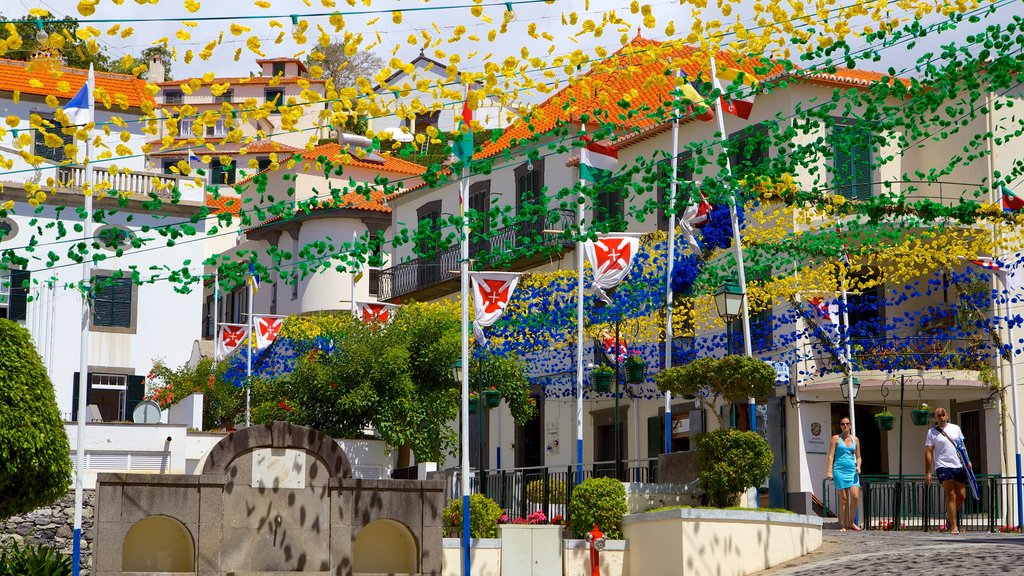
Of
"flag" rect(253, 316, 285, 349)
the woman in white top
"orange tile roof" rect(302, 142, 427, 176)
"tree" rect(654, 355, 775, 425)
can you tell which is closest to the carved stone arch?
"tree" rect(654, 355, 775, 425)

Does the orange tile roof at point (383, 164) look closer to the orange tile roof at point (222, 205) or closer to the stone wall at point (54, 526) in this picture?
the orange tile roof at point (222, 205)

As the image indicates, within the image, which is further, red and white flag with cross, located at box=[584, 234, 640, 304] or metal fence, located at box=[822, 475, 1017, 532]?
red and white flag with cross, located at box=[584, 234, 640, 304]

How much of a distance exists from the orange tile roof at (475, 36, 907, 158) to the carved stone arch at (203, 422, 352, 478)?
5.73m

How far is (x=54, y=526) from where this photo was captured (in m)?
30.3

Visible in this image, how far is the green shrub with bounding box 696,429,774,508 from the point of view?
2014 cm

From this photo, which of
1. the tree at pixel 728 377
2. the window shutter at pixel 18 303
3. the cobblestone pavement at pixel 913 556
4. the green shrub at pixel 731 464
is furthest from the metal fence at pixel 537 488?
the window shutter at pixel 18 303

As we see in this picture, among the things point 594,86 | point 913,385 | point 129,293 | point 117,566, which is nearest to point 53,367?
point 129,293

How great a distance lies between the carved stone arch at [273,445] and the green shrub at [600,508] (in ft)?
12.0

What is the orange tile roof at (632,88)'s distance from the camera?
17109mm

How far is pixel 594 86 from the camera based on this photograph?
54.5ft

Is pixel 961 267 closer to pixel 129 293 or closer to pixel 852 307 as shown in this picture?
pixel 852 307

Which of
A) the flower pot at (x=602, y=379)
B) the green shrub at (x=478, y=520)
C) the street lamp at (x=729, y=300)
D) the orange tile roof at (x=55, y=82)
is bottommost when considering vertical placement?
the green shrub at (x=478, y=520)

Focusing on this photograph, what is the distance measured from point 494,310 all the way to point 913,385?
11.6 m

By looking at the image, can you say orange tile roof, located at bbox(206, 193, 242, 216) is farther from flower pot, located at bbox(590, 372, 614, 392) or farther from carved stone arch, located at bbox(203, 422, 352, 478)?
flower pot, located at bbox(590, 372, 614, 392)
